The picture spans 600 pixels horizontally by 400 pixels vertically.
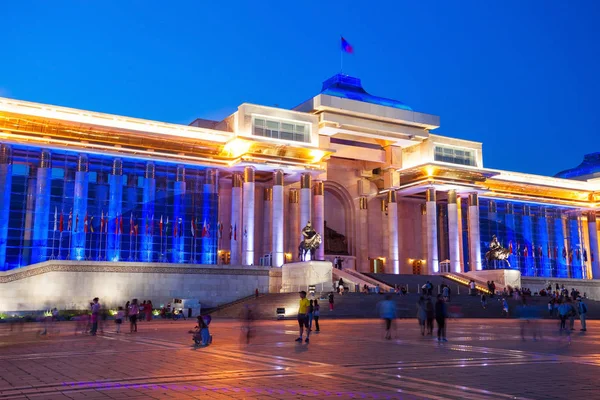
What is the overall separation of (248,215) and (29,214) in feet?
52.5

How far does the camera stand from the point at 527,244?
71750 millimetres

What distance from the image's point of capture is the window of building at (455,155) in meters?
61.9

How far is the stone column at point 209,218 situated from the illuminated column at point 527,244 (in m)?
36.2

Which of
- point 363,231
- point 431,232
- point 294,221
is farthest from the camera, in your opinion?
point 363,231

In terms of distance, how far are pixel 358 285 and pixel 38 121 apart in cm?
2579

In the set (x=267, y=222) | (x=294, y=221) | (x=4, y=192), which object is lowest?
(x=267, y=222)

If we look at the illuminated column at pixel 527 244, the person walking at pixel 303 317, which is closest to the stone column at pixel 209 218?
the person walking at pixel 303 317

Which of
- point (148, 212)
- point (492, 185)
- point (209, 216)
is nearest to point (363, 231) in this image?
point (492, 185)

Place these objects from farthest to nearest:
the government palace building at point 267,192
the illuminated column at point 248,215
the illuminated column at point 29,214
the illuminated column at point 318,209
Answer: the illuminated column at point 318,209 → the illuminated column at point 248,215 → the government palace building at point 267,192 → the illuminated column at point 29,214

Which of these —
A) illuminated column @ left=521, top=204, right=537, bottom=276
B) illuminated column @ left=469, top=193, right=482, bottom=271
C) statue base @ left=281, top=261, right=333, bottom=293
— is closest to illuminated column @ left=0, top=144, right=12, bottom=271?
statue base @ left=281, top=261, right=333, bottom=293

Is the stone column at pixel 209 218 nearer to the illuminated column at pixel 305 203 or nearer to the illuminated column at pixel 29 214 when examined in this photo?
the illuminated column at pixel 305 203

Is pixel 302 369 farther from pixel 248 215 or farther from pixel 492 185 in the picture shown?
pixel 492 185

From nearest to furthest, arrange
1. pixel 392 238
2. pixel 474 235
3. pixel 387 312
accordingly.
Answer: pixel 387 312 → pixel 392 238 → pixel 474 235

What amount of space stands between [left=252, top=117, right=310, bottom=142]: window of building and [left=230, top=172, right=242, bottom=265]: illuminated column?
14.0 ft
